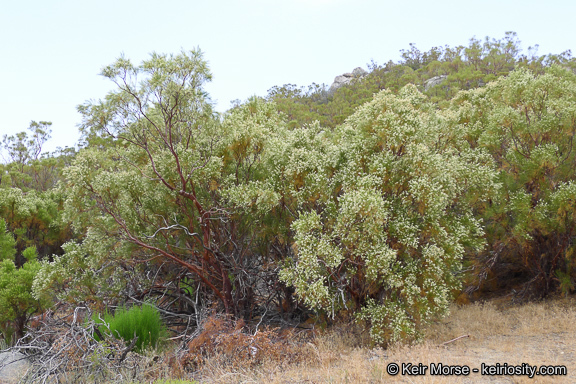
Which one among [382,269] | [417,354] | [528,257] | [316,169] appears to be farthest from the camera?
[528,257]

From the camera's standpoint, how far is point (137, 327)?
8016 millimetres

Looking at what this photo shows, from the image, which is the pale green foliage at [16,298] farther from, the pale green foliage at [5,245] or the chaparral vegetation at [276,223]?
the pale green foliage at [5,245]

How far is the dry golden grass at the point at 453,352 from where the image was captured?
20.7 feet

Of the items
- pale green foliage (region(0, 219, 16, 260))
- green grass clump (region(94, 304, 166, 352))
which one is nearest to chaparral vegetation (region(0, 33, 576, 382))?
green grass clump (region(94, 304, 166, 352))

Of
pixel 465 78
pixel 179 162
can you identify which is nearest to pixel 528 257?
pixel 179 162

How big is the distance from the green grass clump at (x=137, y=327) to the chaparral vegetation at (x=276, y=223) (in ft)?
0.11

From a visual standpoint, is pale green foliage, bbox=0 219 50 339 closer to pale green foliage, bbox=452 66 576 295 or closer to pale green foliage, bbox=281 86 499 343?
pale green foliage, bbox=281 86 499 343

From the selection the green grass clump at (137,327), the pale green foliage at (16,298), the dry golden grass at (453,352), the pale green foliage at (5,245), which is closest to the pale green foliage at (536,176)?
the dry golden grass at (453,352)

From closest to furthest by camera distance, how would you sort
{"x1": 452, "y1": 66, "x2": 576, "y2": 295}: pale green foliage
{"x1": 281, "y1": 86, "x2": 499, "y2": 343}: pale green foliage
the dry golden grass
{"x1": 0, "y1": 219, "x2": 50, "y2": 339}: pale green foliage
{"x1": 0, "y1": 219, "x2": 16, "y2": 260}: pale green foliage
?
the dry golden grass < {"x1": 281, "y1": 86, "x2": 499, "y2": 343}: pale green foliage < {"x1": 452, "y1": 66, "x2": 576, "y2": 295}: pale green foliage < {"x1": 0, "y1": 219, "x2": 50, "y2": 339}: pale green foliage < {"x1": 0, "y1": 219, "x2": 16, "y2": 260}: pale green foliage

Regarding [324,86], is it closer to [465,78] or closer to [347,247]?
[465,78]

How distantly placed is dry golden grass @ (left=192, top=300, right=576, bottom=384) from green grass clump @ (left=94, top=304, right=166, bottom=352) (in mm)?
1609

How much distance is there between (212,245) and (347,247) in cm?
360

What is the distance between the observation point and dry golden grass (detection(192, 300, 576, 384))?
632 centimetres

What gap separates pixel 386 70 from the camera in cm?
5434
